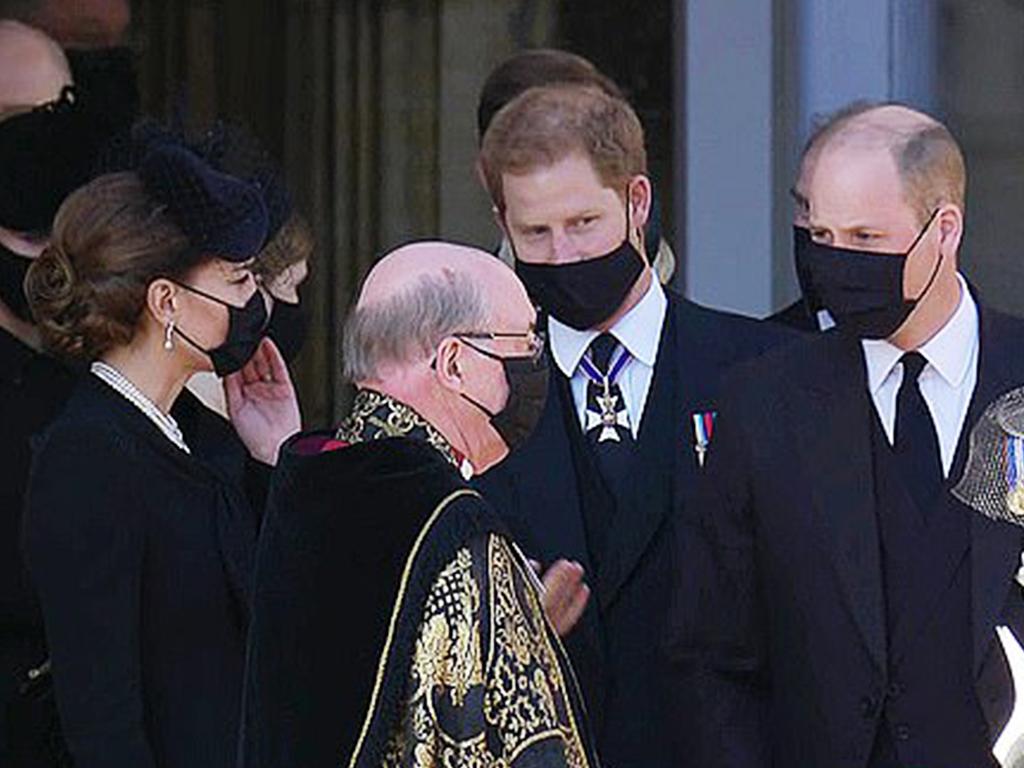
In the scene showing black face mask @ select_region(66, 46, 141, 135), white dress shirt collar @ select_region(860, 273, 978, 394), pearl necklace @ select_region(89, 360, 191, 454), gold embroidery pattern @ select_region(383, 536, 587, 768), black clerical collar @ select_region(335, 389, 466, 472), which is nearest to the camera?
gold embroidery pattern @ select_region(383, 536, 587, 768)

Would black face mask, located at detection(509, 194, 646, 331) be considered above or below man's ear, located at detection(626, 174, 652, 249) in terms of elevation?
below

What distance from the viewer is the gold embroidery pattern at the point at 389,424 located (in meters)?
3.44

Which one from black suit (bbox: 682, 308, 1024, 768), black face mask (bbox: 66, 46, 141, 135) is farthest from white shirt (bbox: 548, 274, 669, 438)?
black face mask (bbox: 66, 46, 141, 135)

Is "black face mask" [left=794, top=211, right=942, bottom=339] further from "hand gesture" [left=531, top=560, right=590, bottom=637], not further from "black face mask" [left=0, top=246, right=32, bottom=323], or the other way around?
"black face mask" [left=0, top=246, right=32, bottom=323]

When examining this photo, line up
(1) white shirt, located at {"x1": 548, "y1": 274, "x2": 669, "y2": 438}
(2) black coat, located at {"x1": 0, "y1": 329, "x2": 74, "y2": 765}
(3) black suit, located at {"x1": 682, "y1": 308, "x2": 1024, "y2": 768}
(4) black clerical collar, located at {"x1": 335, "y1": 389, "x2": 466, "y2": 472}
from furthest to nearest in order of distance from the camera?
(2) black coat, located at {"x1": 0, "y1": 329, "x2": 74, "y2": 765}
(1) white shirt, located at {"x1": 548, "y1": 274, "x2": 669, "y2": 438}
(3) black suit, located at {"x1": 682, "y1": 308, "x2": 1024, "y2": 768}
(4) black clerical collar, located at {"x1": 335, "y1": 389, "x2": 466, "y2": 472}

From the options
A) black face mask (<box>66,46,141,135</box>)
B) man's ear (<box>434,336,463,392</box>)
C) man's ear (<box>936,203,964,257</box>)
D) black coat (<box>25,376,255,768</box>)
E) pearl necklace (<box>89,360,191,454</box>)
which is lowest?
black coat (<box>25,376,255,768</box>)

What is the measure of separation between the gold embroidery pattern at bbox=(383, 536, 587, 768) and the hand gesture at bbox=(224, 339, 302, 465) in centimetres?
158

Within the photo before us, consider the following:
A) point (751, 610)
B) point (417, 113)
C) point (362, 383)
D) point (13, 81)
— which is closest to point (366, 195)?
point (417, 113)

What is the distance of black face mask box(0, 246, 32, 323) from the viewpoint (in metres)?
4.79

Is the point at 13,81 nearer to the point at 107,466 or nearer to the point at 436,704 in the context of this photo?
the point at 107,466

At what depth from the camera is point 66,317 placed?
4297mm

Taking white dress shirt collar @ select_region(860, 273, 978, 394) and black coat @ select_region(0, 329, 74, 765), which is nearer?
white dress shirt collar @ select_region(860, 273, 978, 394)

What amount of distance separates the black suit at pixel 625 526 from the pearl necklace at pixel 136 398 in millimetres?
502

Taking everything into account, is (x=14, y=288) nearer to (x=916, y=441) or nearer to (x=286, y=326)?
(x=286, y=326)
